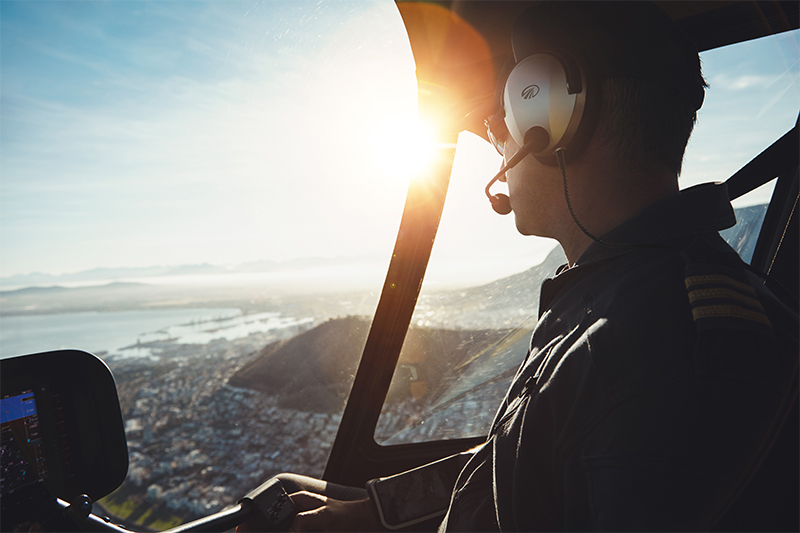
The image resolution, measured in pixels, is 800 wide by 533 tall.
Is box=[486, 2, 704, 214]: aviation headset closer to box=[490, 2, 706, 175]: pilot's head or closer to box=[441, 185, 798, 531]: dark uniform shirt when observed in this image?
box=[490, 2, 706, 175]: pilot's head

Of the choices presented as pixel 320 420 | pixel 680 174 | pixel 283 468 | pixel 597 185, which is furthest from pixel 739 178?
pixel 283 468

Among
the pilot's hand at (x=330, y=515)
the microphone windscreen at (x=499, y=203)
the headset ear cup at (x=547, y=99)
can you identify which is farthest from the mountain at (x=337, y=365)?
the headset ear cup at (x=547, y=99)

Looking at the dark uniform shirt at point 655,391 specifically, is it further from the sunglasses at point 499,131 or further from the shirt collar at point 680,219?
the sunglasses at point 499,131

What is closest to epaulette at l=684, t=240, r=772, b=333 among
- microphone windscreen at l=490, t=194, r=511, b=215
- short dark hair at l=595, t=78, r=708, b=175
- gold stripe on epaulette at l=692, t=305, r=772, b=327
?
gold stripe on epaulette at l=692, t=305, r=772, b=327

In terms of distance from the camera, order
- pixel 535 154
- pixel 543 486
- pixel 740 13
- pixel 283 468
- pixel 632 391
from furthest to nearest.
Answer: pixel 283 468 < pixel 740 13 < pixel 535 154 < pixel 543 486 < pixel 632 391

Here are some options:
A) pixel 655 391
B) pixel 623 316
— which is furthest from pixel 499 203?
pixel 655 391

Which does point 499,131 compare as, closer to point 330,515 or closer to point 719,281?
point 719,281

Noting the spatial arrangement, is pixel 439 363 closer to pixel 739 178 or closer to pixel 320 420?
pixel 320 420
